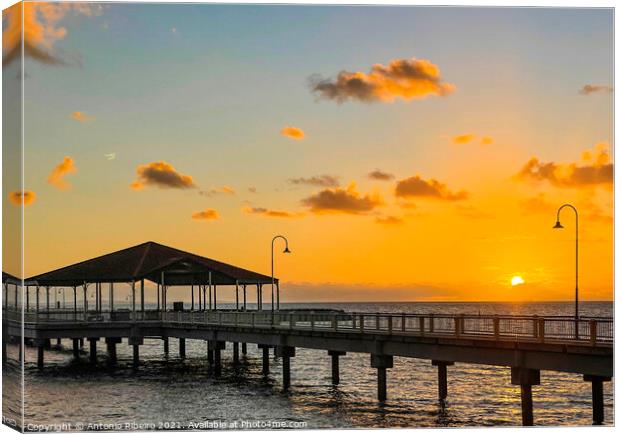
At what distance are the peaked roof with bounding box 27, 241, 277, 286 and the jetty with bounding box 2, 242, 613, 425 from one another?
0.23 feet

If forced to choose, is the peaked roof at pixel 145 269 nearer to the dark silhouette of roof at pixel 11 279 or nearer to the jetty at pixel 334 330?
the jetty at pixel 334 330

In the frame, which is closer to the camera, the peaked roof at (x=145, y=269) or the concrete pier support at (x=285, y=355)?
the concrete pier support at (x=285, y=355)

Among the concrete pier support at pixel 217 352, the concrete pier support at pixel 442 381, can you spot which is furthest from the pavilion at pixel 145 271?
the concrete pier support at pixel 442 381

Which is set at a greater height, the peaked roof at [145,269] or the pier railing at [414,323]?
the peaked roof at [145,269]

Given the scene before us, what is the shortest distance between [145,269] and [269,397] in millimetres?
21243

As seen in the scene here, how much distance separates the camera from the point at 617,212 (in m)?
33.6

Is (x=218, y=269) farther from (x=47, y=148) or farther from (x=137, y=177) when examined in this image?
(x=47, y=148)

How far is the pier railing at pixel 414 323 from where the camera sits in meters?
36.3

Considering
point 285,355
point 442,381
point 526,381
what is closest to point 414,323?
point 442,381

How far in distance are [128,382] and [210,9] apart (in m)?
27.6

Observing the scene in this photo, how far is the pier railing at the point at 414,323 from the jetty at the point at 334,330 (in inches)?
1.9

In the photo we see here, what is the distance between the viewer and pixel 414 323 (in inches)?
1791

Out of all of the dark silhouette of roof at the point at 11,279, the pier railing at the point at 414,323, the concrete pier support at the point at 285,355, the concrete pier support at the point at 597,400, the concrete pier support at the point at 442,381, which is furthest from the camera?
the concrete pier support at the point at 285,355

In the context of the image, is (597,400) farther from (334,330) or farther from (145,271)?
(145,271)
